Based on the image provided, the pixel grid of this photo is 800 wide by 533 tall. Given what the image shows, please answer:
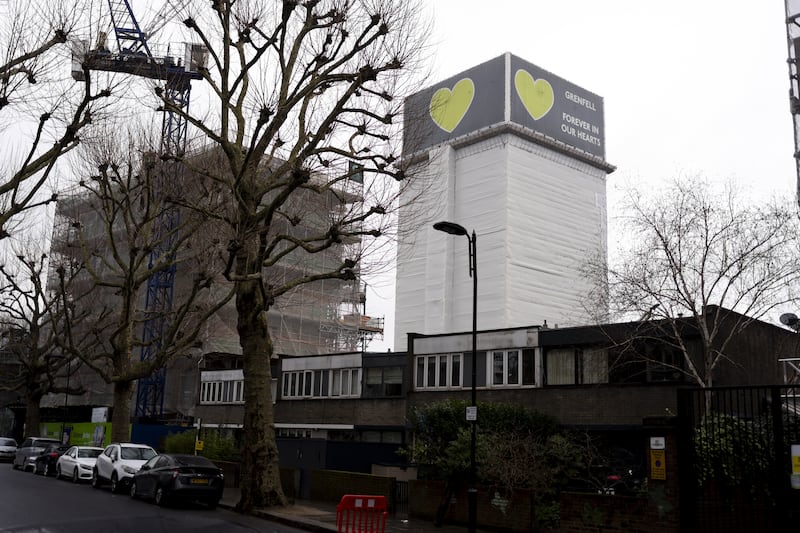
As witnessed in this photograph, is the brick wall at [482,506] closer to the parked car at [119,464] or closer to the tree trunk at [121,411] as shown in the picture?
the parked car at [119,464]

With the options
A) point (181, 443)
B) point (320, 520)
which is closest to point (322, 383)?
point (181, 443)

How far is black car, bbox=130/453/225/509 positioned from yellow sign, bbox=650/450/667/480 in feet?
38.9

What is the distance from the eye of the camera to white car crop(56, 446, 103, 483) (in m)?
27.9

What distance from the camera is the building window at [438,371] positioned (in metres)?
31.5

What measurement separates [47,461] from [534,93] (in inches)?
2772

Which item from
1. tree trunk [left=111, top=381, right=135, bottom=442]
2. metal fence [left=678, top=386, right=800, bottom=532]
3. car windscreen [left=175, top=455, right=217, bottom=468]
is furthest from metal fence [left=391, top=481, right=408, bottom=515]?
tree trunk [left=111, top=381, right=135, bottom=442]

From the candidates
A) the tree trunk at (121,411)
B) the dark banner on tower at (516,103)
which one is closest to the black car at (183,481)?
the tree trunk at (121,411)

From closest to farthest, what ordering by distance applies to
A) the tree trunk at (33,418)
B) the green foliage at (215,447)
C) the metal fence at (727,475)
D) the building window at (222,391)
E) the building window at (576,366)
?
the metal fence at (727,475)
the building window at (576,366)
the green foliage at (215,447)
the building window at (222,391)
the tree trunk at (33,418)

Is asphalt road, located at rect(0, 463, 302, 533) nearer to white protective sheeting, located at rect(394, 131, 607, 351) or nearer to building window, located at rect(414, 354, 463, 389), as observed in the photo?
building window, located at rect(414, 354, 463, 389)

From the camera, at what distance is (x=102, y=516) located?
1661cm

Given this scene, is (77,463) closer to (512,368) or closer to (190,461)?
(190,461)

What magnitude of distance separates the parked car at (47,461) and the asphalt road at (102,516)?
8547 mm

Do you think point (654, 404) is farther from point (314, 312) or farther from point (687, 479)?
point (314, 312)

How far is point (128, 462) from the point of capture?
24.1 metres
